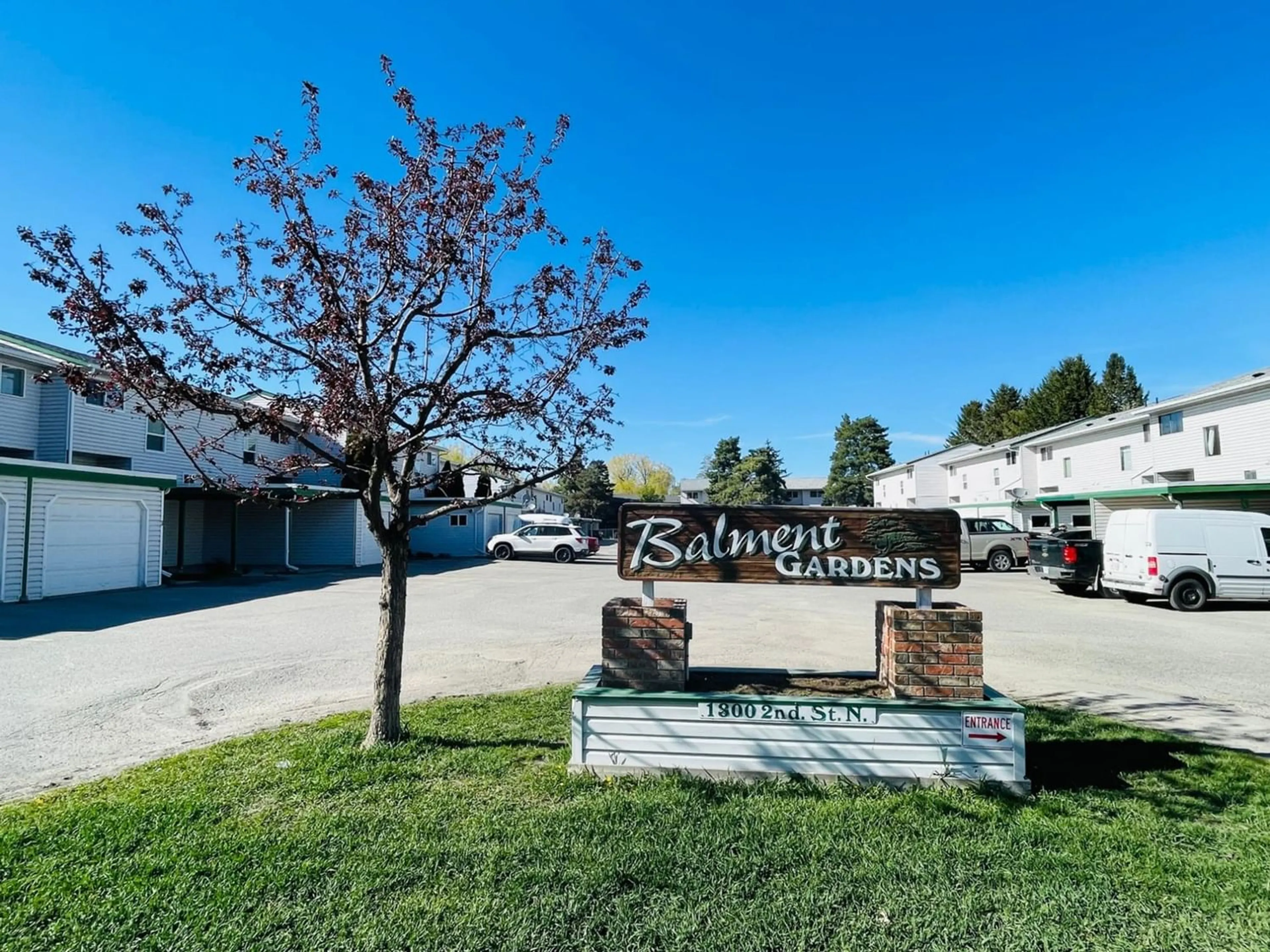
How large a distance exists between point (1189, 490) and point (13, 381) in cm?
3034

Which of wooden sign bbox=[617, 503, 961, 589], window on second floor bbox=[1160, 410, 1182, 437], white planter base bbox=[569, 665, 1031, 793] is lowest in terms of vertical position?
white planter base bbox=[569, 665, 1031, 793]

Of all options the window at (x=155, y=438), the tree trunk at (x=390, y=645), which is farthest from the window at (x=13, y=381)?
the tree trunk at (x=390, y=645)

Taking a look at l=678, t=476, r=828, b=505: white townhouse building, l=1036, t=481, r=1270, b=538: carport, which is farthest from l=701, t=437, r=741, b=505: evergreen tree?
l=1036, t=481, r=1270, b=538: carport

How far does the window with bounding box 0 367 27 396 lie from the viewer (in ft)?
52.2

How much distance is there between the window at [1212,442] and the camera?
21.2m

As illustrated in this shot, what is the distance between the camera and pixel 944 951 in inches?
96.3

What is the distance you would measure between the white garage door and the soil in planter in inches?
598

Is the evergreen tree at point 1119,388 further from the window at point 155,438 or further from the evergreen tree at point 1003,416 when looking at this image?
the window at point 155,438

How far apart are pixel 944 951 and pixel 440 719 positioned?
4016mm

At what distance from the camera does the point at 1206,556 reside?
41.4ft

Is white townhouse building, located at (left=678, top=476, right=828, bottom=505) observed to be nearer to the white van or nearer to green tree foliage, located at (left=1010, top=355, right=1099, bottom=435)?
green tree foliage, located at (left=1010, top=355, right=1099, bottom=435)

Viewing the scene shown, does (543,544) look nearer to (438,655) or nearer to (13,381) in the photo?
(13,381)

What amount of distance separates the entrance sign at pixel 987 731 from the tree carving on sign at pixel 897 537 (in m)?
1.09

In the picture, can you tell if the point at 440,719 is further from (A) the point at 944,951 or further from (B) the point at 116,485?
(B) the point at 116,485
